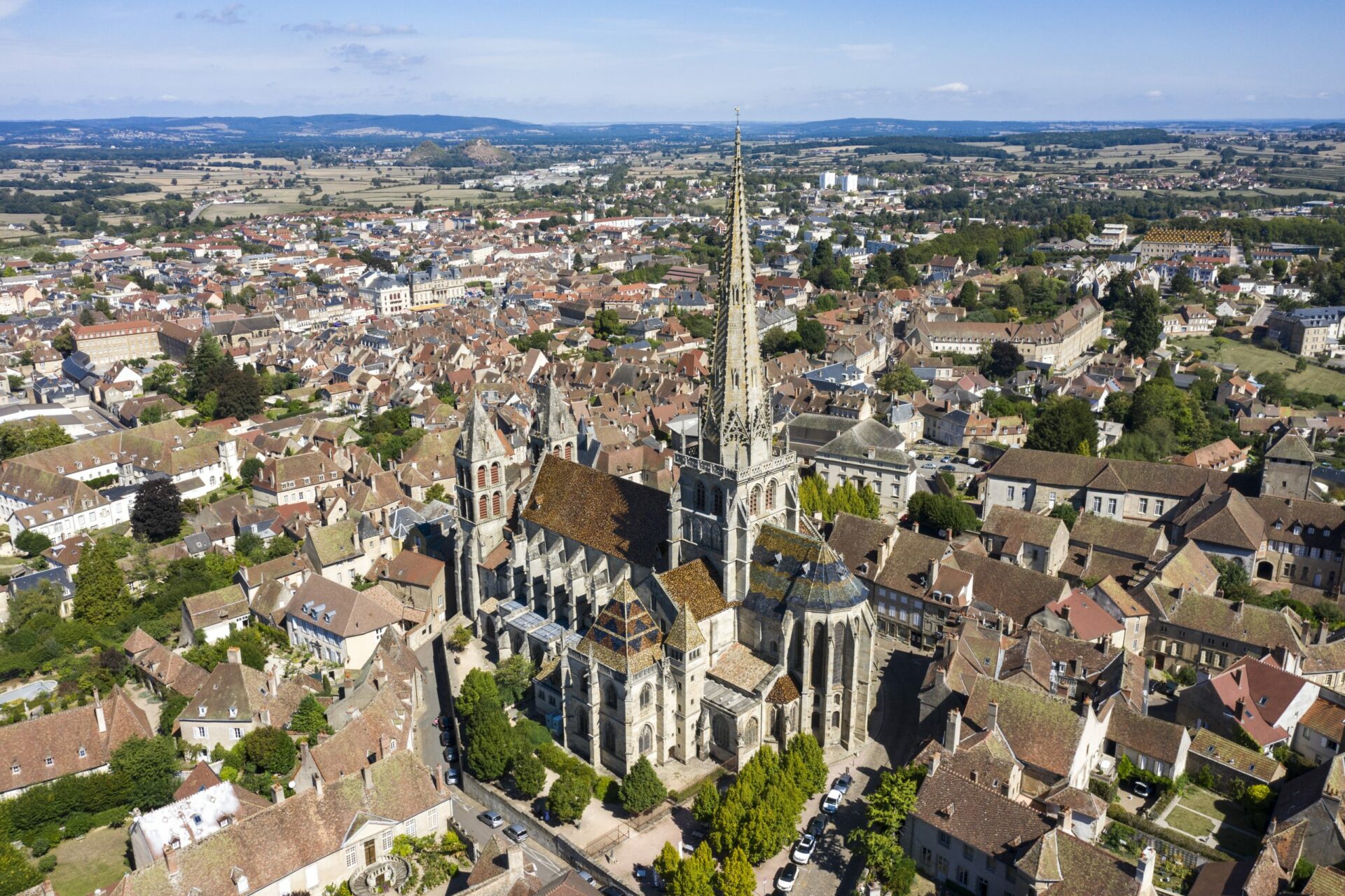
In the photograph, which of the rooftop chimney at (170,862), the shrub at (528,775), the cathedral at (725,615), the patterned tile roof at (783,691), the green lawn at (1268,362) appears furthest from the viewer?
the green lawn at (1268,362)

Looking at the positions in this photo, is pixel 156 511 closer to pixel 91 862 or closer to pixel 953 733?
pixel 91 862

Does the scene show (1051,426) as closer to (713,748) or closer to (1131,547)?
(1131,547)

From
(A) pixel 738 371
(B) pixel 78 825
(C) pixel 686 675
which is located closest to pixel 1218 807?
(C) pixel 686 675

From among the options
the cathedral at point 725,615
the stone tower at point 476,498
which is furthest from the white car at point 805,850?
the stone tower at point 476,498

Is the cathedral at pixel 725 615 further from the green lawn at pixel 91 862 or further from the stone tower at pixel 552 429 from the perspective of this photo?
the green lawn at pixel 91 862

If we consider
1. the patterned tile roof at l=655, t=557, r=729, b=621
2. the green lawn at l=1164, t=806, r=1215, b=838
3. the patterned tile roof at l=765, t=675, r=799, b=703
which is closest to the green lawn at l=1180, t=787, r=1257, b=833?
the green lawn at l=1164, t=806, r=1215, b=838
